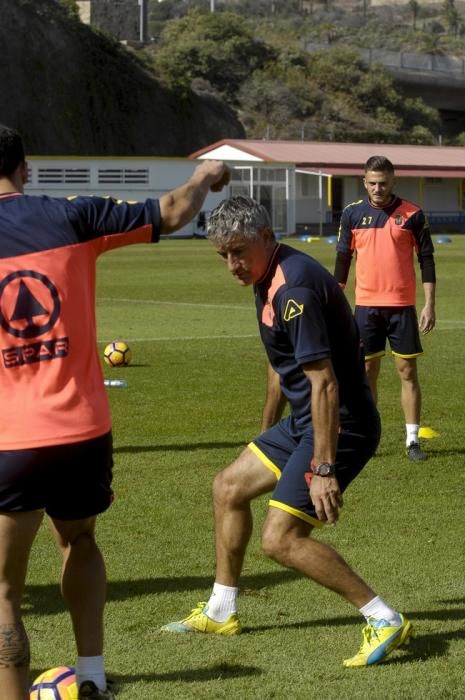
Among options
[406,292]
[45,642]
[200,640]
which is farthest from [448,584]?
[406,292]

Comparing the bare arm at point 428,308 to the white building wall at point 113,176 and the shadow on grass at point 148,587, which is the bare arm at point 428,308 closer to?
the shadow on grass at point 148,587

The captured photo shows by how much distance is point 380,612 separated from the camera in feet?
19.0

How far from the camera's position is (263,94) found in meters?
108

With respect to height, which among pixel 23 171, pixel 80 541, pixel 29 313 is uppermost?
pixel 23 171

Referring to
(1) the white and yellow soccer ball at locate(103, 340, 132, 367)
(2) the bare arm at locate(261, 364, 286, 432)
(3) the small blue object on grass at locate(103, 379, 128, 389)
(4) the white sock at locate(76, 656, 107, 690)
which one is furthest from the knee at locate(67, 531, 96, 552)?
(1) the white and yellow soccer ball at locate(103, 340, 132, 367)

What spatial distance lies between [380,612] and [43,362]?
213 centimetres

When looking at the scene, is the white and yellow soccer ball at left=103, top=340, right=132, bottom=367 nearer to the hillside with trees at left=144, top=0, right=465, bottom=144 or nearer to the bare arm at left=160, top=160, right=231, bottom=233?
the bare arm at left=160, top=160, right=231, bottom=233

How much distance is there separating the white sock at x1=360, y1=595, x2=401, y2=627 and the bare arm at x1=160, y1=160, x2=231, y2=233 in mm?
2053

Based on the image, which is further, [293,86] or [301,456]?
[293,86]

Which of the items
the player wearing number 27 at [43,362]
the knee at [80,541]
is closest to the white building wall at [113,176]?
the knee at [80,541]

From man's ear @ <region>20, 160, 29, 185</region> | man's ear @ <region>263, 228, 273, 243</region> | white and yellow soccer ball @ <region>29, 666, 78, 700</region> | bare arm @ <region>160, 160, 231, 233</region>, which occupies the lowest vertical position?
white and yellow soccer ball @ <region>29, 666, 78, 700</region>

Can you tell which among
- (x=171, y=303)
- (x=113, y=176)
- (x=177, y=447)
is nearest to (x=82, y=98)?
(x=113, y=176)

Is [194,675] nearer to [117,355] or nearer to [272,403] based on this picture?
[272,403]

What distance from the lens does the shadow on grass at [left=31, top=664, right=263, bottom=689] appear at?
18.2 ft
